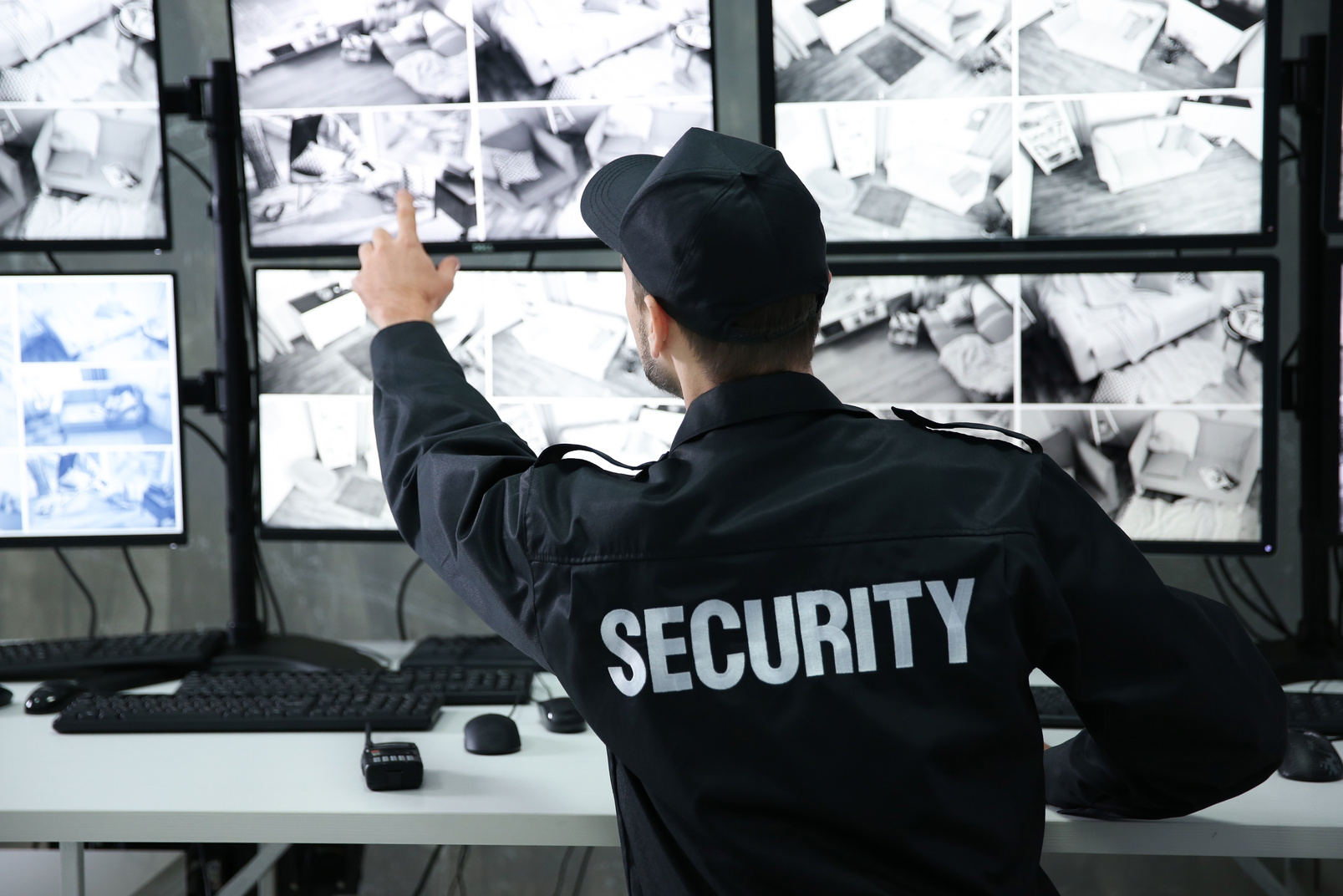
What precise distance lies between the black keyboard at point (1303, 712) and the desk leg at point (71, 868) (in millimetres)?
996

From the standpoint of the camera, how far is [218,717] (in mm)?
1229

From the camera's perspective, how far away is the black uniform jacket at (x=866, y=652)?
756mm

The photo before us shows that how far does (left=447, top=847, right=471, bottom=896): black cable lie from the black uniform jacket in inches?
43.5

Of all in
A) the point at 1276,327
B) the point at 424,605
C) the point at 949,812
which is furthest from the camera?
the point at 424,605

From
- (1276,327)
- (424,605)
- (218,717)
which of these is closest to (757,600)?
(218,717)

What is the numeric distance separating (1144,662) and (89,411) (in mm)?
1448

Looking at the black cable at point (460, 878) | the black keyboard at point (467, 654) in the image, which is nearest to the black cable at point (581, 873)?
the black cable at point (460, 878)

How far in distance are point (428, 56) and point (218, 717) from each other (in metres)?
0.95

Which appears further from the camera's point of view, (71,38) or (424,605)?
(424,605)

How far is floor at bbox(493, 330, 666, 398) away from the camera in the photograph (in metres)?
1.51

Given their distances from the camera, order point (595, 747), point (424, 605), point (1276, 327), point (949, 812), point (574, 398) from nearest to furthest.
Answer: point (949, 812) < point (595, 747) < point (1276, 327) < point (574, 398) < point (424, 605)

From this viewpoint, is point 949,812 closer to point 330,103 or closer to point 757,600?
point 757,600

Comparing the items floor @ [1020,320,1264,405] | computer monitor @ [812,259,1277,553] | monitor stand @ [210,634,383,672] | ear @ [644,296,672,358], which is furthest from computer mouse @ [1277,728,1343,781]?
monitor stand @ [210,634,383,672]

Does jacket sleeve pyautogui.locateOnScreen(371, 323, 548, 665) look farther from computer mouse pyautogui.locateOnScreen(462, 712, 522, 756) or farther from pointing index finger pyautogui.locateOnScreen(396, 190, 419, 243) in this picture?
computer mouse pyautogui.locateOnScreen(462, 712, 522, 756)
